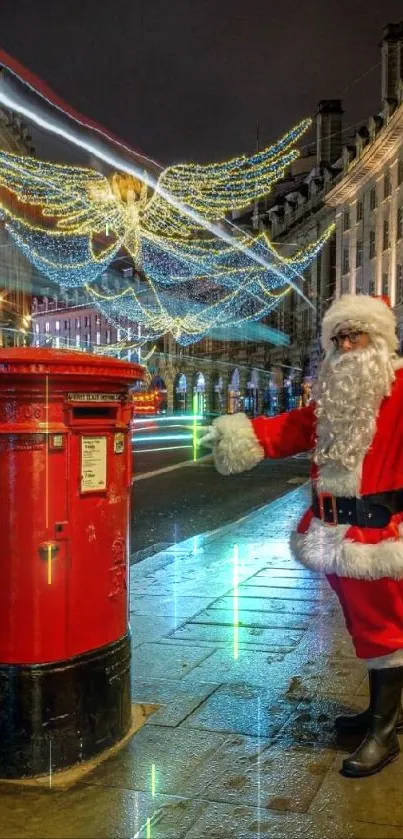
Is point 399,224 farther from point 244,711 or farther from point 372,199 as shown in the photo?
point 244,711

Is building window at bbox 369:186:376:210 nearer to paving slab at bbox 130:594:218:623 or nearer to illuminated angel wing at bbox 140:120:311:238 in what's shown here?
illuminated angel wing at bbox 140:120:311:238

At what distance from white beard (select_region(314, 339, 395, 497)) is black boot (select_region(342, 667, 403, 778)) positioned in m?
0.76

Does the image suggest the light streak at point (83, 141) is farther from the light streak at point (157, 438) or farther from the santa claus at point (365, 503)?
the light streak at point (157, 438)

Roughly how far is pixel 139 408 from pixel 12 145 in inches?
671

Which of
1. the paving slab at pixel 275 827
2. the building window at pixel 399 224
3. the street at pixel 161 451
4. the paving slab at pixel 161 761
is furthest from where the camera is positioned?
the building window at pixel 399 224

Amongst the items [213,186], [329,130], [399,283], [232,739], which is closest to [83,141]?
[213,186]

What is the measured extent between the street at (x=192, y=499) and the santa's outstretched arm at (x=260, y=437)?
3949 mm

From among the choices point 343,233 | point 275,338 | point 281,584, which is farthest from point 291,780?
point 275,338

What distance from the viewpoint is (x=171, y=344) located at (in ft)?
300

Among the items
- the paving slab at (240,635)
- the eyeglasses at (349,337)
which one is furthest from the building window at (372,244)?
the eyeglasses at (349,337)

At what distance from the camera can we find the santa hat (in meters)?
3.39

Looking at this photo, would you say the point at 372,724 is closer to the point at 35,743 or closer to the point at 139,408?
the point at 35,743

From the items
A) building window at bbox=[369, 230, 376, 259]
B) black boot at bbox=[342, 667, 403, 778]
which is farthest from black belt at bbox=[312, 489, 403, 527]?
building window at bbox=[369, 230, 376, 259]

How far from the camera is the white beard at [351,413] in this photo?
10.6 ft
